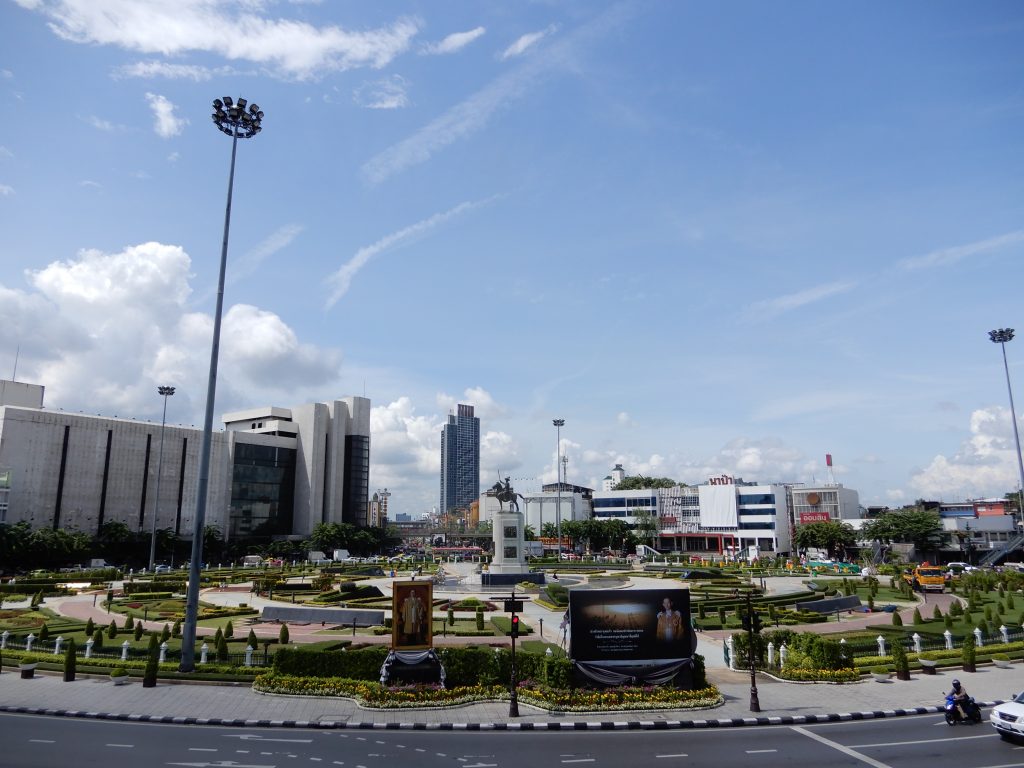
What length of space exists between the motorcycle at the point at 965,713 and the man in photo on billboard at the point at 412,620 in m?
18.3

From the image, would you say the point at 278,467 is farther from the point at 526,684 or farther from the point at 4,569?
the point at 526,684

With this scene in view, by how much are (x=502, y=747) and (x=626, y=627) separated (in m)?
8.05

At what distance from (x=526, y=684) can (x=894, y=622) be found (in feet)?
96.7

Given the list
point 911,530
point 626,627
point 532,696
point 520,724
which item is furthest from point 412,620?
point 911,530

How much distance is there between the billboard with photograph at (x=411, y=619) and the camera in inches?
1073

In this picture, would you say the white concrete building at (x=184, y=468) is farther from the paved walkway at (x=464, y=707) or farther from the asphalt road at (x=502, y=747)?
the asphalt road at (x=502, y=747)

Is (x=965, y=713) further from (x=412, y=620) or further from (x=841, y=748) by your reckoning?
(x=412, y=620)

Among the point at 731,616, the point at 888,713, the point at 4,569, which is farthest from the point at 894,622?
the point at 4,569

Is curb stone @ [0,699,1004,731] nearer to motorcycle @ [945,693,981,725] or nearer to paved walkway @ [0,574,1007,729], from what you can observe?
paved walkway @ [0,574,1007,729]

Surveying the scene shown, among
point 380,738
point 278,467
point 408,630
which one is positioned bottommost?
point 380,738

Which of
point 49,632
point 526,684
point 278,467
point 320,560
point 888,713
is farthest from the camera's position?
point 278,467

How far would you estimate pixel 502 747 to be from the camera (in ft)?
68.0

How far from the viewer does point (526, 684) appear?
26.6 metres

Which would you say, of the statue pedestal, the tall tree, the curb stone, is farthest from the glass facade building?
the curb stone
